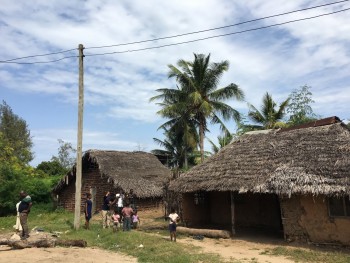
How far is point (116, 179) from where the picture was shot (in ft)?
73.1

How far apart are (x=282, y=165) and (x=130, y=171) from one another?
12.7 m

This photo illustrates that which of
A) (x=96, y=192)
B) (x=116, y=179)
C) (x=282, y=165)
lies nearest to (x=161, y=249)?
(x=282, y=165)

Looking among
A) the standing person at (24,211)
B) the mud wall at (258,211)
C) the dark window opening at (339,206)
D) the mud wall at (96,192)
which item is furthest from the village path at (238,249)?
the mud wall at (96,192)

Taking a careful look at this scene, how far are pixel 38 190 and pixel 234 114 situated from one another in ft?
50.4

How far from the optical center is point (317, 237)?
484 inches

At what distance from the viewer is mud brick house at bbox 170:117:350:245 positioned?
39.6 feet

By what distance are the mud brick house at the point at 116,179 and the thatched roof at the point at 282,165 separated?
6713 mm

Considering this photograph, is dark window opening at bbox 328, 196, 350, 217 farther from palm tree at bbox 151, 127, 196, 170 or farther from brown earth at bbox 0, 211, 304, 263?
palm tree at bbox 151, 127, 196, 170

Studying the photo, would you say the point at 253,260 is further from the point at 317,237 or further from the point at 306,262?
the point at 317,237

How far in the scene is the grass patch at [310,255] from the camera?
1014 cm

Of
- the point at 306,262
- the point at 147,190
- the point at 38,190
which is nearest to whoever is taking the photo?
the point at 306,262

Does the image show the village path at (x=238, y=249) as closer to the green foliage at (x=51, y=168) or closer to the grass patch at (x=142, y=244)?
the grass patch at (x=142, y=244)

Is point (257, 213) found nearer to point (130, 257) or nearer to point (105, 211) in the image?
point (105, 211)

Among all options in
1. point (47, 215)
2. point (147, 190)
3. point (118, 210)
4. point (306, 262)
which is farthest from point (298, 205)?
point (47, 215)
